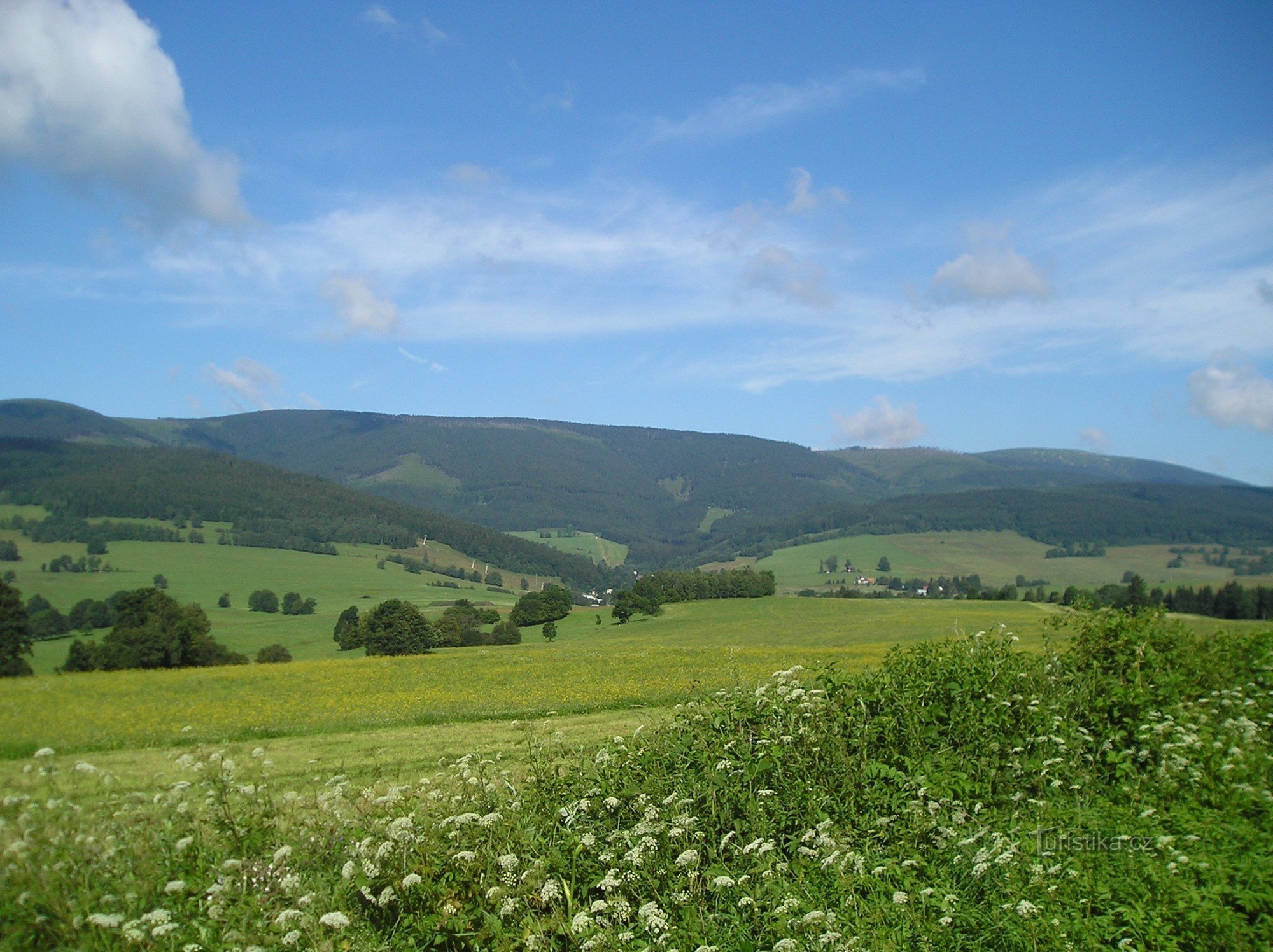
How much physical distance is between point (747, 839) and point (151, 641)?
89.2 ft

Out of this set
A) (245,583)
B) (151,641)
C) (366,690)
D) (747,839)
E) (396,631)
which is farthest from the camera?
(245,583)

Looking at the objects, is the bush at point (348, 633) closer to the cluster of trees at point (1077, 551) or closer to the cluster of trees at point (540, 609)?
the cluster of trees at point (540, 609)

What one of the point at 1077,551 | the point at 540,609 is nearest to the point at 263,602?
the point at 540,609

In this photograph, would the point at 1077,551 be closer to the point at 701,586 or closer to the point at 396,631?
the point at 701,586

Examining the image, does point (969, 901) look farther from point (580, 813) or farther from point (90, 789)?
point (90, 789)

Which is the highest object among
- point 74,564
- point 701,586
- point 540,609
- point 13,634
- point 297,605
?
point 13,634

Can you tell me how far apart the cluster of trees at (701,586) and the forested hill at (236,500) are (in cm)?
5640

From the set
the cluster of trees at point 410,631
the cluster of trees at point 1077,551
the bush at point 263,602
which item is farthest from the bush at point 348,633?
the cluster of trees at point 1077,551

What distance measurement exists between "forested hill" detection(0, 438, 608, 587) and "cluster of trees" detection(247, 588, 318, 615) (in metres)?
20.3

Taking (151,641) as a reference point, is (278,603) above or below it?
below

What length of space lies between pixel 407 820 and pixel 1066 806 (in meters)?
4.94

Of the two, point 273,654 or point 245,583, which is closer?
point 273,654

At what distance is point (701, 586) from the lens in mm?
79875

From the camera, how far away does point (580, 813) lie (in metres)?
6.18
